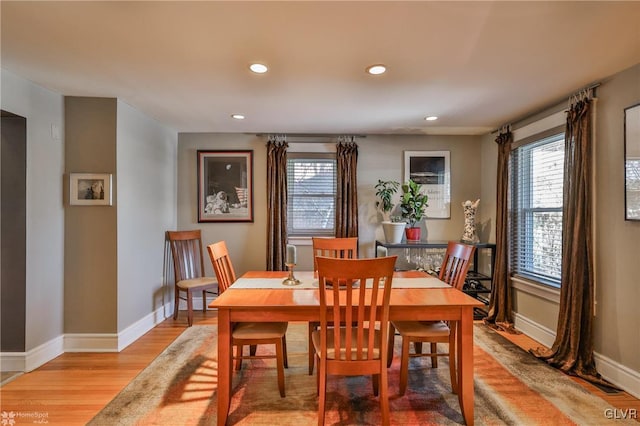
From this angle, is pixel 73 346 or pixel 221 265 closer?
pixel 221 265

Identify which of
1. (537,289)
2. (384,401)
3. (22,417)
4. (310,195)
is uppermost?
(310,195)

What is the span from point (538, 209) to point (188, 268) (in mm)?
4097

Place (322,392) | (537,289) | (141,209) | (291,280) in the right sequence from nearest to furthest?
(322,392) < (291,280) < (537,289) < (141,209)

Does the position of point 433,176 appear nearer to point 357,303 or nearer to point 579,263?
point 579,263

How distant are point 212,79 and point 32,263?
213 cm

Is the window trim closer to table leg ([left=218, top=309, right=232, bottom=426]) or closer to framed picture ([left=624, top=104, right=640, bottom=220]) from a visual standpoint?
framed picture ([left=624, top=104, right=640, bottom=220])

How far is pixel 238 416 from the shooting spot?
2.04 meters

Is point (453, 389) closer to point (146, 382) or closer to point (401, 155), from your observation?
point (146, 382)

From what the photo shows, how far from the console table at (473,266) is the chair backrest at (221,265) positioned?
6.66 feet

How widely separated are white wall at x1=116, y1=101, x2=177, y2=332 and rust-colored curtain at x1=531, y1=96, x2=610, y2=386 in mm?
3961

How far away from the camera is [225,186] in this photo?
4.30 m

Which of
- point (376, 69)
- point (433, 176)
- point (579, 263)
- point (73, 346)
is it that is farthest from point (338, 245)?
point (73, 346)

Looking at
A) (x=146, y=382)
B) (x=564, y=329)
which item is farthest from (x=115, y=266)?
(x=564, y=329)

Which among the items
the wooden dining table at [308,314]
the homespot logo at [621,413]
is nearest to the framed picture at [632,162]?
the homespot logo at [621,413]
